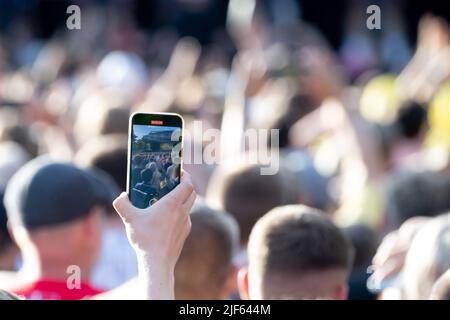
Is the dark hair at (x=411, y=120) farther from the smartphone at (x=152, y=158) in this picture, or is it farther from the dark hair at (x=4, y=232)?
the smartphone at (x=152, y=158)

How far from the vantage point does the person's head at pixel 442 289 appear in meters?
2.23

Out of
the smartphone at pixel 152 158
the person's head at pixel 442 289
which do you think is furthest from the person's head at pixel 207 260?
the smartphone at pixel 152 158

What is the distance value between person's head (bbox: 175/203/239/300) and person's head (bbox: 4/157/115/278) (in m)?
A: 0.35

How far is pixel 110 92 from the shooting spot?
23.5 ft

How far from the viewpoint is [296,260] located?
256cm

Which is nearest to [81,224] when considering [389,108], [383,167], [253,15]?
[383,167]

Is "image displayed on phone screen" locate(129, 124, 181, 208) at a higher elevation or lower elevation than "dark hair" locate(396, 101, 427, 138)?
lower

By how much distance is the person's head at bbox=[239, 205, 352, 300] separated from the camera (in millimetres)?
2553

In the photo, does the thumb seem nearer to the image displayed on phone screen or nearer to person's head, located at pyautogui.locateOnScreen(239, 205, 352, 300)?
the image displayed on phone screen

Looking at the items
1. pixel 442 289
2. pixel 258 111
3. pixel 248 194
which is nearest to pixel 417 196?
pixel 248 194

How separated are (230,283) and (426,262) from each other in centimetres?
59

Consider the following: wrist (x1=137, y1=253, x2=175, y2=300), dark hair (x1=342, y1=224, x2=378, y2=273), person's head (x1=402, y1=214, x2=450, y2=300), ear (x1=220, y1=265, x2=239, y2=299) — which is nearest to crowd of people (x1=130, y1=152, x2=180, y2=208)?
wrist (x1=137, y1=253, x2=175, y2=300)

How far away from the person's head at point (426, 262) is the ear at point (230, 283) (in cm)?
49

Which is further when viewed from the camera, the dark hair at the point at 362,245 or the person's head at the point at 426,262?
the dark hair at the point at 362,245
